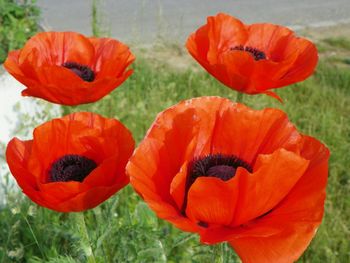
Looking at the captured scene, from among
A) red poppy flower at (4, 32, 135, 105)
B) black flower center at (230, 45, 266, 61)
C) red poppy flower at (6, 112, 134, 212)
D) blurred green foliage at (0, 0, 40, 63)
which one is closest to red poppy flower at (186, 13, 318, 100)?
black flower center at (230, 45, 266, 61)

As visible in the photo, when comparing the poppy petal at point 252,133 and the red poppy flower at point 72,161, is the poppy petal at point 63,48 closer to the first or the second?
the red poppy flower at point 72,161

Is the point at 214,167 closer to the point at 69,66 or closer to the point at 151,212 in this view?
the point at 69,66

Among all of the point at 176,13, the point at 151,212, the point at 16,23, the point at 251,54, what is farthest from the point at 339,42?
the point at 251,54

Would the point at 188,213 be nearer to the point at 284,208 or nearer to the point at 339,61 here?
the point at 284,208

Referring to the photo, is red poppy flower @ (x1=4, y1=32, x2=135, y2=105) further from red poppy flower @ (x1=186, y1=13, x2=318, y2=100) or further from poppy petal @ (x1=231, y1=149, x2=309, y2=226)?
poppy petal @ (x1=231, y1=149, x2=309, y2=226)

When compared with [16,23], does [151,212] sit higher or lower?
lower

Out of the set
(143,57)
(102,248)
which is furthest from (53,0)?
(102,248)
